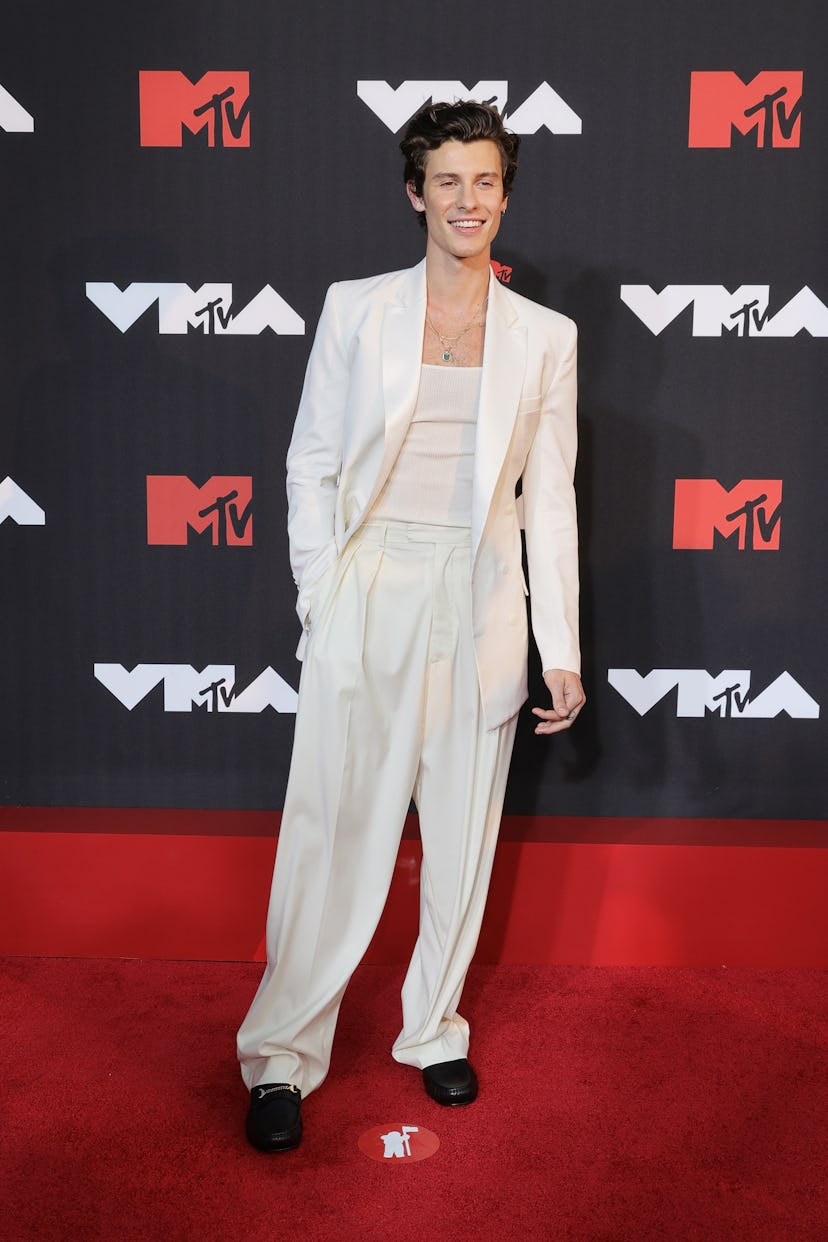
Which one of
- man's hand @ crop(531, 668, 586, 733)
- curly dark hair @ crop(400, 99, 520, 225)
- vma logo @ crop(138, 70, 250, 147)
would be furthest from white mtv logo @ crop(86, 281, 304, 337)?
man's hand @ crop(531, 668, 586, 733)

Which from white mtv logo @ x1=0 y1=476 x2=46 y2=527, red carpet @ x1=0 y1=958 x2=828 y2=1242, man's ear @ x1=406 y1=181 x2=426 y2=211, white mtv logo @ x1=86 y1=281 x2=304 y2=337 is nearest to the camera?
red carpet @ x1=0 y1=958 x2=828 y2=1242

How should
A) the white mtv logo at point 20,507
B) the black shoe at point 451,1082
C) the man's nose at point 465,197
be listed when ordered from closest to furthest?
the man's nose at point 465,197 → the black shoe at point 451,1082 → the white mtv logo at point 20,507

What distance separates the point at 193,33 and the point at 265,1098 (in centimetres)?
232

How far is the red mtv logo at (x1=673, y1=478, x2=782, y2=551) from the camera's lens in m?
3.08

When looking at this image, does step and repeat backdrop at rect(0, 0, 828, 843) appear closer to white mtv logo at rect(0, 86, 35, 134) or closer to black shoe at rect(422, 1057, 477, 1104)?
white mtv logo at rect(0, 86, 35, 134)

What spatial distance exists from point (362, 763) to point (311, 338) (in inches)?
47.2

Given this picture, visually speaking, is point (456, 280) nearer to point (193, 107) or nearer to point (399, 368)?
point (399, 368)

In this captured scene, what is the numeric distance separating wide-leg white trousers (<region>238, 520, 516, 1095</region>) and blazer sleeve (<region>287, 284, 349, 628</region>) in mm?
38

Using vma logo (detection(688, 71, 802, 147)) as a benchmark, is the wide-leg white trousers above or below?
below

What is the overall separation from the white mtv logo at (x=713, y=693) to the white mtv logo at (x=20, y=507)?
148 cm

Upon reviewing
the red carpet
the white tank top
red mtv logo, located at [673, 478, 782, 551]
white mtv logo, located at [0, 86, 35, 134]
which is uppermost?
white mtv logo, located at [0, 86, 35, 134]

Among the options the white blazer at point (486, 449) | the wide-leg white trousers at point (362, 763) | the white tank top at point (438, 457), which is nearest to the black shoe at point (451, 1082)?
the wide-leg white trousers at point (362, 763)

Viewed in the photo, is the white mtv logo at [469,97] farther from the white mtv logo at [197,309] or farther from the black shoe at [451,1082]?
the black shoe at [451,1082]

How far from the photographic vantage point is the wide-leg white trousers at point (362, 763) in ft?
7.46
